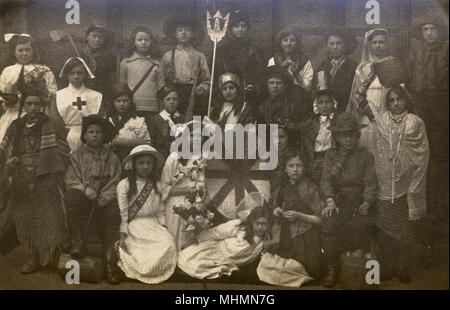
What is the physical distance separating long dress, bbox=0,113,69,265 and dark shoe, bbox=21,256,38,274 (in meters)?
0.07

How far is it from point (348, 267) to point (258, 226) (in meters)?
1.04

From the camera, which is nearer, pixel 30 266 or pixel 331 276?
pixel 331 276

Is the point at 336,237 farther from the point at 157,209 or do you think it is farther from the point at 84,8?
the point at 84,8

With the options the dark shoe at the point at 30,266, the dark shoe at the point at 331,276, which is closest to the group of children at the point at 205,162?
the dark shoe at the point at 331,276

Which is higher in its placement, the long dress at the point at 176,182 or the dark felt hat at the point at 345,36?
the dark felt hat at the point at 345,36

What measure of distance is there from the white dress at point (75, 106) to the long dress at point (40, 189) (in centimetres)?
11

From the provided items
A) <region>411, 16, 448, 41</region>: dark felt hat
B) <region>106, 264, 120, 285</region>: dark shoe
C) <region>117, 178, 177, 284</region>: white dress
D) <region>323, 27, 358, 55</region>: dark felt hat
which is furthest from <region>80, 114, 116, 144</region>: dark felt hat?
<region>411, 16, 448, 41</region>: dark felt hat

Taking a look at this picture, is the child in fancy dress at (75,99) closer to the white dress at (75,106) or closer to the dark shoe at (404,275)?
the white dress at (75,106)

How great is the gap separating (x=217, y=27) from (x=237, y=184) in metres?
1.67

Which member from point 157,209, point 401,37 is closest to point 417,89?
point 401,37

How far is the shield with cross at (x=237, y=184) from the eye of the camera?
7469 millimetres

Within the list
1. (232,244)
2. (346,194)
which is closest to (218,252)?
(232,244)

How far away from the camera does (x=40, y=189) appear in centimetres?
755

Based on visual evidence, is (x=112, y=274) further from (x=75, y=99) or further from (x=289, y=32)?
(x=289, y=32)
